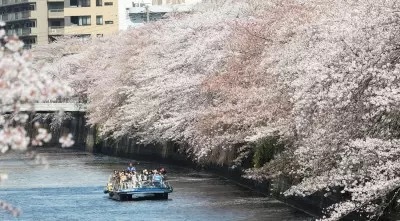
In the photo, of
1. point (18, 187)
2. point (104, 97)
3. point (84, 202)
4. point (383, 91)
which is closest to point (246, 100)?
point (84, 202)

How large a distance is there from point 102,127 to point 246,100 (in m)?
28.7

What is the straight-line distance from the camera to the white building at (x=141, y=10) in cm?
8838

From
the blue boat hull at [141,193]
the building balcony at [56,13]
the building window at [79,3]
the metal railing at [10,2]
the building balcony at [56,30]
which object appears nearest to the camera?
the blue boat hull at [141,193]

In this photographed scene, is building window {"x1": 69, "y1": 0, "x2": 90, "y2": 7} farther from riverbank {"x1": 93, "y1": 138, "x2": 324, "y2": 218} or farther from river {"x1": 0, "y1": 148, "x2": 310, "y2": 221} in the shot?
A: river {"x1": 0, "y1": 148, "x2": 310, "y2": 221}

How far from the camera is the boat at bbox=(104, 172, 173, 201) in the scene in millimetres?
34312

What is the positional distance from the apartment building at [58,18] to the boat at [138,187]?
58.3m

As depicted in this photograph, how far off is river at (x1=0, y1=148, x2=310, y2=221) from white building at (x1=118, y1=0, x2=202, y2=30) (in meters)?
40.5

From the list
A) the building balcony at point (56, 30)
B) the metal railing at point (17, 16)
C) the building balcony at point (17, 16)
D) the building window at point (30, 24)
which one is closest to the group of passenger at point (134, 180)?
the building balcony at point (56, 30)

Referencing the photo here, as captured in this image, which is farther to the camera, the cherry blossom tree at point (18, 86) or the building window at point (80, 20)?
the building window at point (80, 20)

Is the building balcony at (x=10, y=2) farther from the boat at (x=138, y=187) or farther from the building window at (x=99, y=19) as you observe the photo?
the boat at (x=138, y=187)

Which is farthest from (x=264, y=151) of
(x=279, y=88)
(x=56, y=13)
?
(x=56, y=13)

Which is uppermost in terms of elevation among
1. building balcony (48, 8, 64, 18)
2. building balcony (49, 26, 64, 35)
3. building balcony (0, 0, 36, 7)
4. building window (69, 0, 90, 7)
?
building balcony (0, 0, 36, 7)

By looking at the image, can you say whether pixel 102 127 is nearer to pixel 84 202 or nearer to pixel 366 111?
pixel 84 202

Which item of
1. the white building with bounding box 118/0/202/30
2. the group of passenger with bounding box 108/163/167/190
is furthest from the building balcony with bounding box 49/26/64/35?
the group of passenger with bounding box 108/163/167/190
